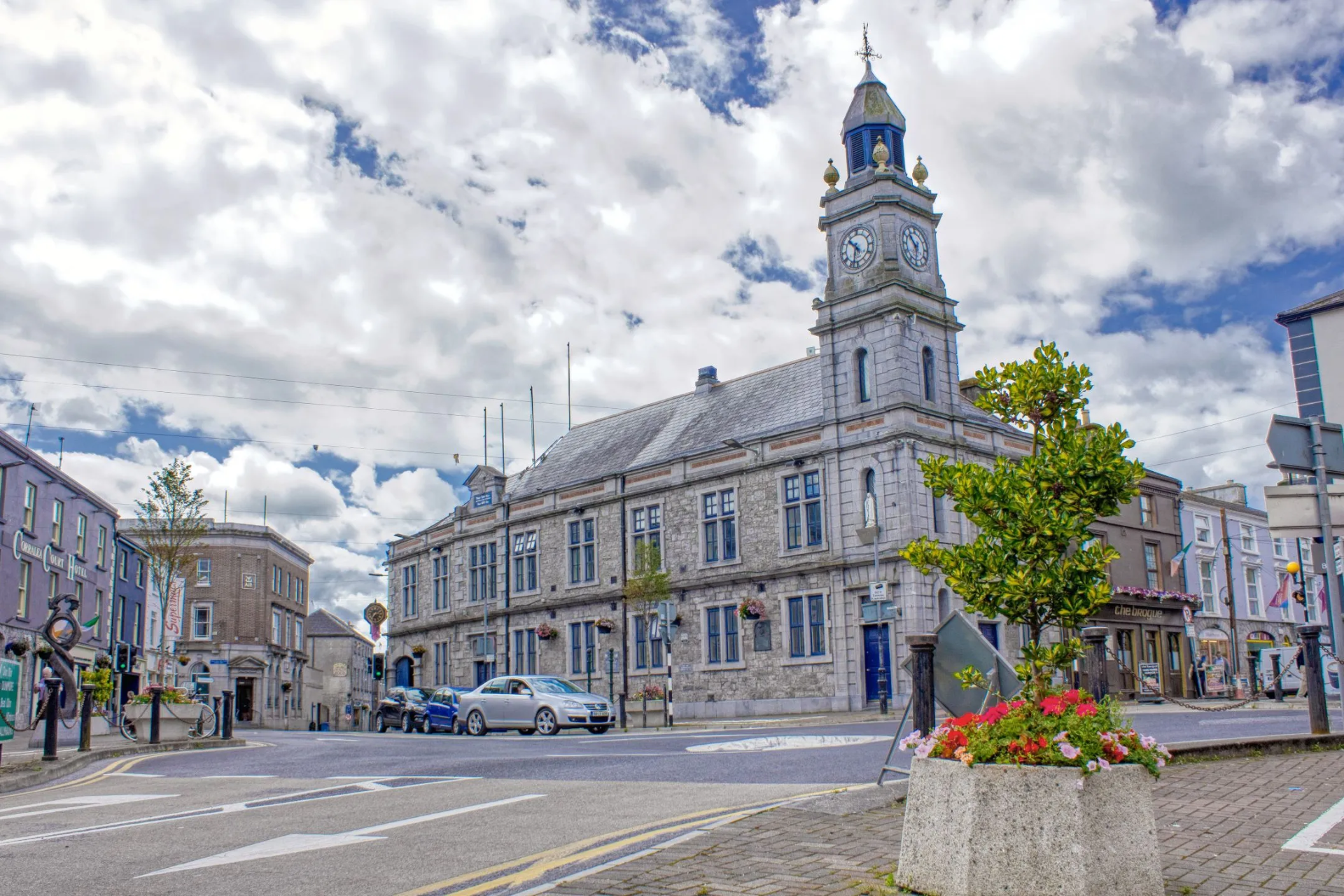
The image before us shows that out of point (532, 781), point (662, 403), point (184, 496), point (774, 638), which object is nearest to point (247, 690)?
point (184, 496)

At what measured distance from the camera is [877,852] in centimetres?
659

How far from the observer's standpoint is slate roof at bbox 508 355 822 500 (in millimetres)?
38094

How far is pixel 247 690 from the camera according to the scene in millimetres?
65188

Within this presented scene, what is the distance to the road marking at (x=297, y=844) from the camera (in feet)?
23.3

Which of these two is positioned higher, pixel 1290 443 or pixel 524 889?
pixel 1290 443

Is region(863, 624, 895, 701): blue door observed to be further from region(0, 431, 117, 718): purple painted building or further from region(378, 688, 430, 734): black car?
region(0, 431, 117, 718): purple painted building

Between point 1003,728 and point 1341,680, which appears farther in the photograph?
point 1341,680

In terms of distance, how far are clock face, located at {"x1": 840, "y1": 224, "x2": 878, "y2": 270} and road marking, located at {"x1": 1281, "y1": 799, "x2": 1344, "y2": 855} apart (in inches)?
1119

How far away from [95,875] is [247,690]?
63062mm

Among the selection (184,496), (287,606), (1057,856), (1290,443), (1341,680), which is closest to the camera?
(1057,856)

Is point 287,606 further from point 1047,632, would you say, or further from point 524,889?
point 524,889

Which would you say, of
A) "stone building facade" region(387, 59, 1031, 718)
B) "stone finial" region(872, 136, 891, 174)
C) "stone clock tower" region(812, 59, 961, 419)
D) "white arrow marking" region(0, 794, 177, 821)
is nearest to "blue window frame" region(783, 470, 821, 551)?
"stone building facade" region(387, 59, 1031, 718)

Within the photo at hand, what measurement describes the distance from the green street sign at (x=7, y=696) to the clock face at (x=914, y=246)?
26630 mm

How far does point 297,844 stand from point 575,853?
2.14m
